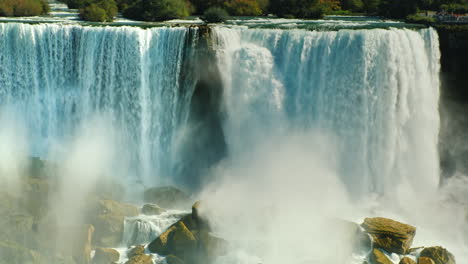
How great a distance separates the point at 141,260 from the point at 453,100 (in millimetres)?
11225

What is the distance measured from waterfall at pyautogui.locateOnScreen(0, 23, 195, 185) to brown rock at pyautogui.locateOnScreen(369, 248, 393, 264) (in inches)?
306

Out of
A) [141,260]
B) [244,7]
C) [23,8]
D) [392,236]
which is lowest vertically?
[141,260]

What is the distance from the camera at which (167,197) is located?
1623cm

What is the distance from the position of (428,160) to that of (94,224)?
10457 mm

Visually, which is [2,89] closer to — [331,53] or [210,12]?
[210,12]

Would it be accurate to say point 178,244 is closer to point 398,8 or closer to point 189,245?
point 189,245

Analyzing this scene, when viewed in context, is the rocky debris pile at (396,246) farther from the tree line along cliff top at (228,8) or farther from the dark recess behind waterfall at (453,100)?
the tree line along cliff top at (228,8)

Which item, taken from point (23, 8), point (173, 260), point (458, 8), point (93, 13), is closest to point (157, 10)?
point (93, 13)

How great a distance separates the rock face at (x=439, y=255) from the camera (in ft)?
44.5

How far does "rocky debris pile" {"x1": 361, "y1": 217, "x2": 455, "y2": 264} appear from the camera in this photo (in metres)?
13.6

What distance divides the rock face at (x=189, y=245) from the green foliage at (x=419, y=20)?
37.1 ft

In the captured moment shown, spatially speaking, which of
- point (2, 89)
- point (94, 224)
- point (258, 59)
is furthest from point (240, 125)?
point (2, 89)

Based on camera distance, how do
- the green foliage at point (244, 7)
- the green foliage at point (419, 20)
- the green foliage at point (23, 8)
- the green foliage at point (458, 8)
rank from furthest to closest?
the green foliage at point (244, 7), the green foliage at point (23, 8), the green foliage at point (458, 8), the green foliage at point (419, 20)

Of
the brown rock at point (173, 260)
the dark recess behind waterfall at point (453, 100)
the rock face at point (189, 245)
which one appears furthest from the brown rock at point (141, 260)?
the dark recess behind waterfall at point (453, 100)
